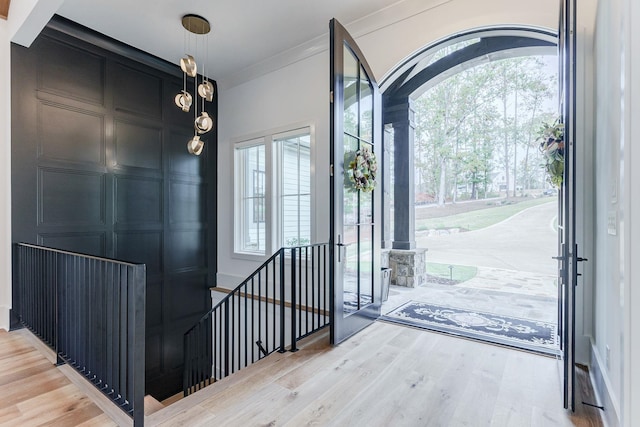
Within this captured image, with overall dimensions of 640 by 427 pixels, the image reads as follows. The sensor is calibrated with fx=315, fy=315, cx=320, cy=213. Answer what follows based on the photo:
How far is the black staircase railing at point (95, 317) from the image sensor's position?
1646mm

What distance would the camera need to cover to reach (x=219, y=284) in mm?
5027

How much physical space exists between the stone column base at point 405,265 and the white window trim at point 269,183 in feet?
6.02

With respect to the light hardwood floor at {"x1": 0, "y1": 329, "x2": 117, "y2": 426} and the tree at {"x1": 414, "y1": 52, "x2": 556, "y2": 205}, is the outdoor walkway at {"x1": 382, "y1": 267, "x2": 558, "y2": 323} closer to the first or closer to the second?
the tree at {"x1": 414, "y1": 52, "x2": 556, "y2": 205}

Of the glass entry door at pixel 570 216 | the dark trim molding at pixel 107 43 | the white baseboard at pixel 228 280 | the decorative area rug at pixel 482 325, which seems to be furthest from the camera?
the white baseboard at pixel 228 280

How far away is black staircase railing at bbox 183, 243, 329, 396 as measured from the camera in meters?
2.90

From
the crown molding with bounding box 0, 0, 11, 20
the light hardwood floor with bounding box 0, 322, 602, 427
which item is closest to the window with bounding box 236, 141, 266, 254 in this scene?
the light hardwood floor with bounding box 0, 322, 602, 427

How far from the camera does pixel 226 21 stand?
345 cm

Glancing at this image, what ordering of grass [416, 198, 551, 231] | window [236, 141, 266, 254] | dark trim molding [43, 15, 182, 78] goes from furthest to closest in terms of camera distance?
grass [416, 198, 551, 231] < window [236, 141, 266, 254] < dark trim molding [43, 15, 182, 78]

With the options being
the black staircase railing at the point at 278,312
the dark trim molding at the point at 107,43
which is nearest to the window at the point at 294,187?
the black staircase railing at the point at 278,312

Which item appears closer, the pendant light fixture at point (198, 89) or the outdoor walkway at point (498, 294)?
the pendant light fixture at point (198, 89)

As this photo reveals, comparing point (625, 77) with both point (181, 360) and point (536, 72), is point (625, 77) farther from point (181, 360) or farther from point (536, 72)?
point (181, 360)

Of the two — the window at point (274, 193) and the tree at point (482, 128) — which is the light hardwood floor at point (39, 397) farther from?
the tree at point (482, 128)

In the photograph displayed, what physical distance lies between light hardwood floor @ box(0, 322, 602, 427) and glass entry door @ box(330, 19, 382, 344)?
48 cm

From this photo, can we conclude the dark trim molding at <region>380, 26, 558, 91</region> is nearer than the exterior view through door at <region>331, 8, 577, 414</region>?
Yes
